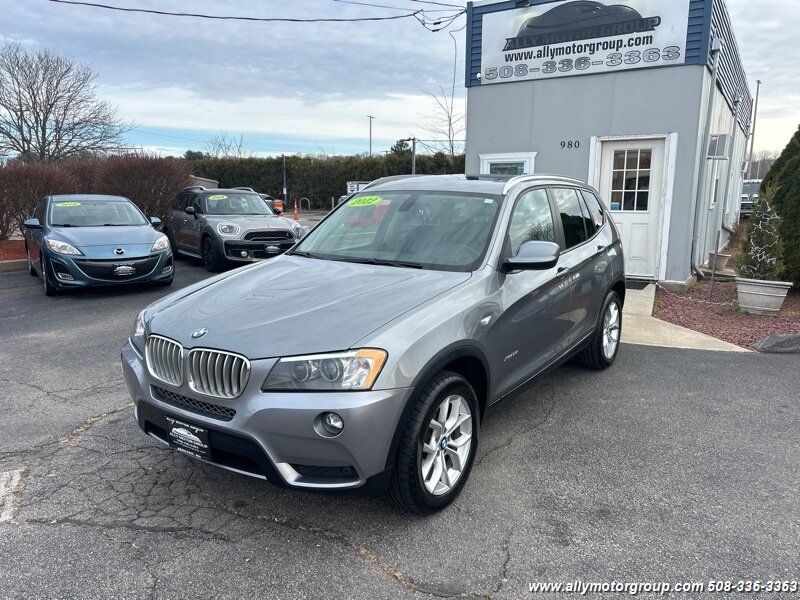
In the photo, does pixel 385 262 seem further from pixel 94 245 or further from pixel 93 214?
pixel 93 214

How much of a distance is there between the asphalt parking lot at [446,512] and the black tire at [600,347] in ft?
1.79

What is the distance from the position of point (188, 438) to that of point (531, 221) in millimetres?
2610

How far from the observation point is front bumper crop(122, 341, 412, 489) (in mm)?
2539

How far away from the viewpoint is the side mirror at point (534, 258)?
135 inches

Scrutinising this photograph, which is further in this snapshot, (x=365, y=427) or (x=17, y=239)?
(x=17, y=239)

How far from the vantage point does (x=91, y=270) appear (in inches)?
327

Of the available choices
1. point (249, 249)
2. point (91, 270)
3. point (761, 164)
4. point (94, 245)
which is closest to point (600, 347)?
point (91, 270)

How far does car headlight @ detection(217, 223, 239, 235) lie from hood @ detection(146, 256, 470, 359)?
24.5ft

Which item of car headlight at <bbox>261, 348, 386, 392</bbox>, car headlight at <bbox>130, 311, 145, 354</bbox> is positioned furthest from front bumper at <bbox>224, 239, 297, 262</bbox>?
car headlight at <bbox>261, 348, 386, 392</bbox>

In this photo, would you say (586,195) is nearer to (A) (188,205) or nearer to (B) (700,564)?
(B) (700,564)

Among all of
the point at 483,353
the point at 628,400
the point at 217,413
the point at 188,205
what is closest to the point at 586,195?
the point at 628,400

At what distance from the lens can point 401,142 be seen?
33.9 meters

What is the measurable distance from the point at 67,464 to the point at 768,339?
6724 mm

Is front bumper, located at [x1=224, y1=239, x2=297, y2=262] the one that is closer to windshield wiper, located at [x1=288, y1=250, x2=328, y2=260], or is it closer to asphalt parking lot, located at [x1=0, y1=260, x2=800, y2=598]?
asphalt parking lot, located at [x1=0, y1=260, x2=800, y2=598]
